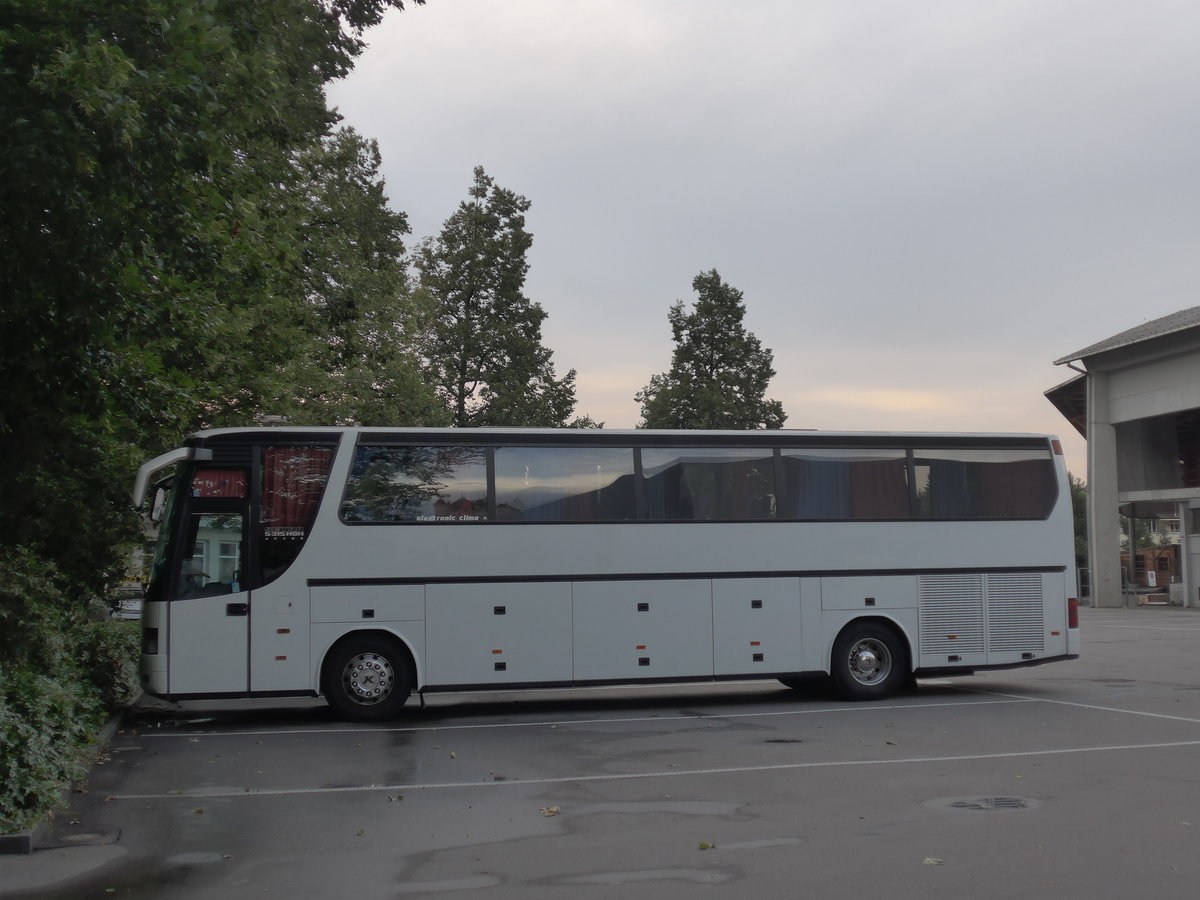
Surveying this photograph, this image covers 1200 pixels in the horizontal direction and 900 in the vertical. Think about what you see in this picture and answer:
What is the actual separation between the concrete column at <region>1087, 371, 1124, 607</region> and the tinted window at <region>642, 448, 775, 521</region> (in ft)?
139

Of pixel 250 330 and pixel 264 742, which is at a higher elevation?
pixel 250 330

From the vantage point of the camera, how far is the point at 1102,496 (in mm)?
54094

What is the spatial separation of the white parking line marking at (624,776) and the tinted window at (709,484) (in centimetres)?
520

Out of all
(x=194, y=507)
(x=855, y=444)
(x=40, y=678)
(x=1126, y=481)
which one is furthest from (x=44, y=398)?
(x=1126, y=481)

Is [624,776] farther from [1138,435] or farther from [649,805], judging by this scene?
[1138,435]

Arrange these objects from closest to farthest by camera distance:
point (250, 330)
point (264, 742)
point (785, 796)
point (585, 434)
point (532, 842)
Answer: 1. point (532, 842)
2. point (785, 796)
3. point (264, 742)
4. point (585, 434)
5. point (250, 330)

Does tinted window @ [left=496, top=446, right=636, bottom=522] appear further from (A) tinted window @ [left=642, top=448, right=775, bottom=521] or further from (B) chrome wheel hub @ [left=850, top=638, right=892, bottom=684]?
(B) chrome wheel hub @ [left=850, top=638, right=892, bottom=684]

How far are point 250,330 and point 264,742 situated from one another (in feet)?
26.1

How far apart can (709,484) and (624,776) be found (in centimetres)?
606

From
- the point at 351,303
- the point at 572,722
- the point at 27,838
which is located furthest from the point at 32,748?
the point at 351,303

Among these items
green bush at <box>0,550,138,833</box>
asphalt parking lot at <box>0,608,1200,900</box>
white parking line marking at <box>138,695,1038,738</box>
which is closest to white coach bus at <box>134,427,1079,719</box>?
white parking line marking at <box>138,695,1038,738</box>

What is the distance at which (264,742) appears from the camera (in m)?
12.6

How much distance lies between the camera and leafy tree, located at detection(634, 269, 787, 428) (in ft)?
200

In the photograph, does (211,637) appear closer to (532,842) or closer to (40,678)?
(40,678)
